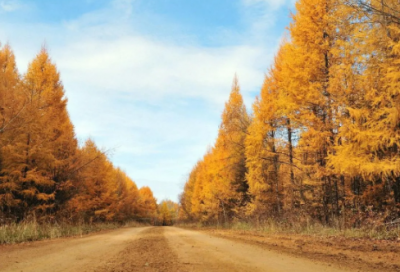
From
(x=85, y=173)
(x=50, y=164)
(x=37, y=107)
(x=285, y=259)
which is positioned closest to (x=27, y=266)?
(x=285, y=259)

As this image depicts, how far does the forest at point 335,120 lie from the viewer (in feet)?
32.3

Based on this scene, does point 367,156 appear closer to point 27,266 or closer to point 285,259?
point 285,259

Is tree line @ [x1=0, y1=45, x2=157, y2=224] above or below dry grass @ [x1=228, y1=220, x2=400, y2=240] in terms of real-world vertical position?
above

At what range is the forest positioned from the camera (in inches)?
388

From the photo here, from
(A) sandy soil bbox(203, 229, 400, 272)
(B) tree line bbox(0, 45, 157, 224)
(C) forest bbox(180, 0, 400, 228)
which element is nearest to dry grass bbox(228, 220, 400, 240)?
(C) forest bbox(180, 0, 400, 228)

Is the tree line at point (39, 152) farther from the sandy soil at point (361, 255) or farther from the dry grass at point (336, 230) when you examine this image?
the sandy soil at point (361, 255)

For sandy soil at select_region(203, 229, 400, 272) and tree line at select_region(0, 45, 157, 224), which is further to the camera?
tree line at select_region(0, 45, 157, 224)

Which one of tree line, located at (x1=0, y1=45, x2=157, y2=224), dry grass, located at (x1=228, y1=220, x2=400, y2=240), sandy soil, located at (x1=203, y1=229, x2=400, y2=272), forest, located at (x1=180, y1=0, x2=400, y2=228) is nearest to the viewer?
sandy soil, located at (x1=203, y1=229, x2=400, y2=272)

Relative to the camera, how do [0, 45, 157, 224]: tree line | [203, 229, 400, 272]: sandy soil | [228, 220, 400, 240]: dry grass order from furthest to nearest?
[0, 45, 157, 224]: tree line → [228, 220, 400, 240]: dry grass → [203, 229, 400, 272]: sandy soil

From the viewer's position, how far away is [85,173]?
2066 cm

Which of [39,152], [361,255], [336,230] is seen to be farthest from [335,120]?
[39,152]

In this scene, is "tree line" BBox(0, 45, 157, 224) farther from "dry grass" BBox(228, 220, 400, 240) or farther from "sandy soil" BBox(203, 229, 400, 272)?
"sandy soil" BBox(203, 229, 400, 272)

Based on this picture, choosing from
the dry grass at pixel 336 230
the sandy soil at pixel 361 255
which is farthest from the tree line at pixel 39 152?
the sandy soil at pixel 361 255

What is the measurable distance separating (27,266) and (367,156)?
986cm
